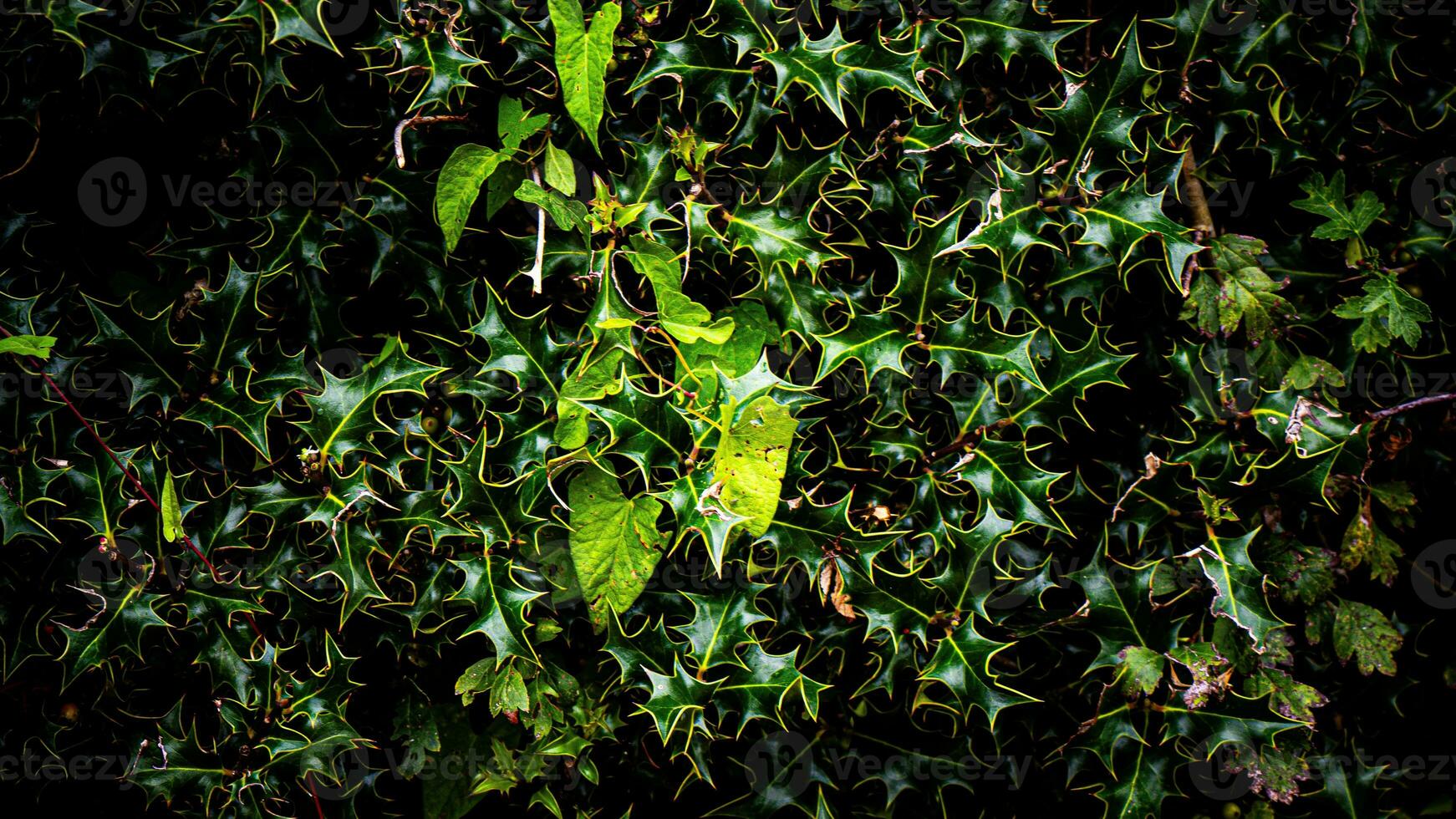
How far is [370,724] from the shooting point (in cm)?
199

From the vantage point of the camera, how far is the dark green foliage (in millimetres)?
1794

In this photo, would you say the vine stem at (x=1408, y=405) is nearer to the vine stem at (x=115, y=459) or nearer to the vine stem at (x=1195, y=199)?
the vine stem at (x=1195, y=199)

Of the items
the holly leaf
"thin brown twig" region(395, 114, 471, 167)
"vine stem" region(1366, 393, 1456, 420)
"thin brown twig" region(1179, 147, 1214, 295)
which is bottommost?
"vine stem" region(1366, 393, 1456, 420)

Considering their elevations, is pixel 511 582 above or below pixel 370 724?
above

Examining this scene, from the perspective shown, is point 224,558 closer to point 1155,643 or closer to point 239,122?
point 239,122

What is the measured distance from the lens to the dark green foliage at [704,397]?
1.79 metres

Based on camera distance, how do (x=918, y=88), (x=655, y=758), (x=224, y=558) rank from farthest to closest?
(x=655, y=758), (x=224, y=558), (x=918, y=88)

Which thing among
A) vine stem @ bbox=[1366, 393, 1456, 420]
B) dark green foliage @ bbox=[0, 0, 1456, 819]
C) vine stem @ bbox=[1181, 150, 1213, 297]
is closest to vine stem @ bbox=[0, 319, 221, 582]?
dark green foliage @ bbox=[0, 0, 1456, 819]

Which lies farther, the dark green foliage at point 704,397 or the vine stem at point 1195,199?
the vine stem at point 1195,199

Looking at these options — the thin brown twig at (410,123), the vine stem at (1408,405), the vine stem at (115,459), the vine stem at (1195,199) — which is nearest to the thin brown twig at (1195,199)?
the vine stem at (1195,199)

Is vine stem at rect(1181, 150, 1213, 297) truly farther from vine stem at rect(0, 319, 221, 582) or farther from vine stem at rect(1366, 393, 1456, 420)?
vine stem at rect(0, 319, 221, 582)

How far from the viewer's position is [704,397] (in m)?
1.71

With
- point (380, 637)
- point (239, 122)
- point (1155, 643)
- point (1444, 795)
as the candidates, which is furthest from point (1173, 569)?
point (239, 122)

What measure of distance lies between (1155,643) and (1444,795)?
0.92 metres
